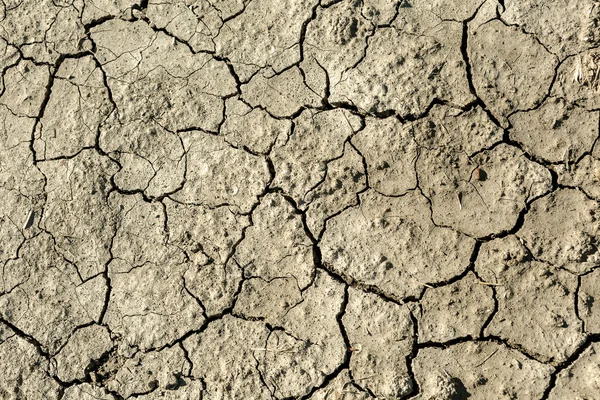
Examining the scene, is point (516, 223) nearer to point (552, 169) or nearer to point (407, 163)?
point (552, 169)

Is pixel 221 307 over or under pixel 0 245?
under

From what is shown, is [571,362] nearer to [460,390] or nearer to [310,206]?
[460,390]

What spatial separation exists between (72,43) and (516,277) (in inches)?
122

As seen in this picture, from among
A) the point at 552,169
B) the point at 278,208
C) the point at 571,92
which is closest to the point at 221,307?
the point at 278,208

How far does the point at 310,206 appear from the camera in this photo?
3.48m

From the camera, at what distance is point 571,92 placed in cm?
333

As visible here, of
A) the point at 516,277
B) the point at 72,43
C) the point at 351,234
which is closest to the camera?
the point at 516,277

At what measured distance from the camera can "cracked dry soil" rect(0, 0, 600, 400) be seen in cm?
321

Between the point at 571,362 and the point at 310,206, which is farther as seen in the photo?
the point at 310,206

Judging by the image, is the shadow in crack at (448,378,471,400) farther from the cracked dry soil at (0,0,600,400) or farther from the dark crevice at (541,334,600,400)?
the dark crevice at (541,334,600,400)

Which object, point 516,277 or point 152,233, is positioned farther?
point 152,233

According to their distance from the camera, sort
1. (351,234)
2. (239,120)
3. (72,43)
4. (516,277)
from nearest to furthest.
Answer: (516,277) < (351,234) < (239,120) < (72,43)

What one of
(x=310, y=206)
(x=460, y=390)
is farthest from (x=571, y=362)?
(x=310, y=206)

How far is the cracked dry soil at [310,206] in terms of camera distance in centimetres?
321
